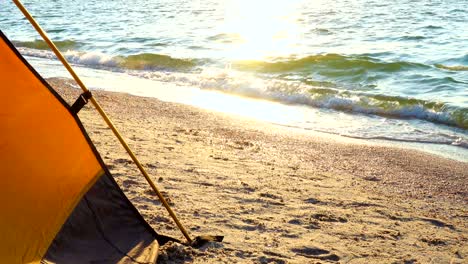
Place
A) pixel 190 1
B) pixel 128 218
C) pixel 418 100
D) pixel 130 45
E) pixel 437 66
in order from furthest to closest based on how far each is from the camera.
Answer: pixel 190 1, pixel 130 45, pixel 437 66, pixel 418 100, pixel 128 218

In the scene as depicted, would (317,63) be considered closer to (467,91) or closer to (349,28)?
(467,91)

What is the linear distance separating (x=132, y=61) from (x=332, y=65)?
16.1ft

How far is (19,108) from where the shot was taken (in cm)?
398

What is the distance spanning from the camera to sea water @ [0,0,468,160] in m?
10.1

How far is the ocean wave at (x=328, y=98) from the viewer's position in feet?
32.6

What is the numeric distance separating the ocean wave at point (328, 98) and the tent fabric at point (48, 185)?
6.66 meters

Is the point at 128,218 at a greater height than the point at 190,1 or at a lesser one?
greater

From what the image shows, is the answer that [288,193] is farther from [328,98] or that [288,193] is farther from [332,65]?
[332,65]

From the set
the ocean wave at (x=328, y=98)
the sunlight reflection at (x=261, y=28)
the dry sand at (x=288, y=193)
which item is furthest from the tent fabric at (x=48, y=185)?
the sunlight reflection at (x=261, y=28)

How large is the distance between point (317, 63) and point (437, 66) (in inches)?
99.8

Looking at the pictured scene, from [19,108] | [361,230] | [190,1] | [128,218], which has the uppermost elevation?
[19,108]

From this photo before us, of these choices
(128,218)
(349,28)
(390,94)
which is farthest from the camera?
(349,28)

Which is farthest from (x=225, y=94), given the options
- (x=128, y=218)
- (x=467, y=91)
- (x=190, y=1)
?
(x=190, y=1)

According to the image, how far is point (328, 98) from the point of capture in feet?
36.0
